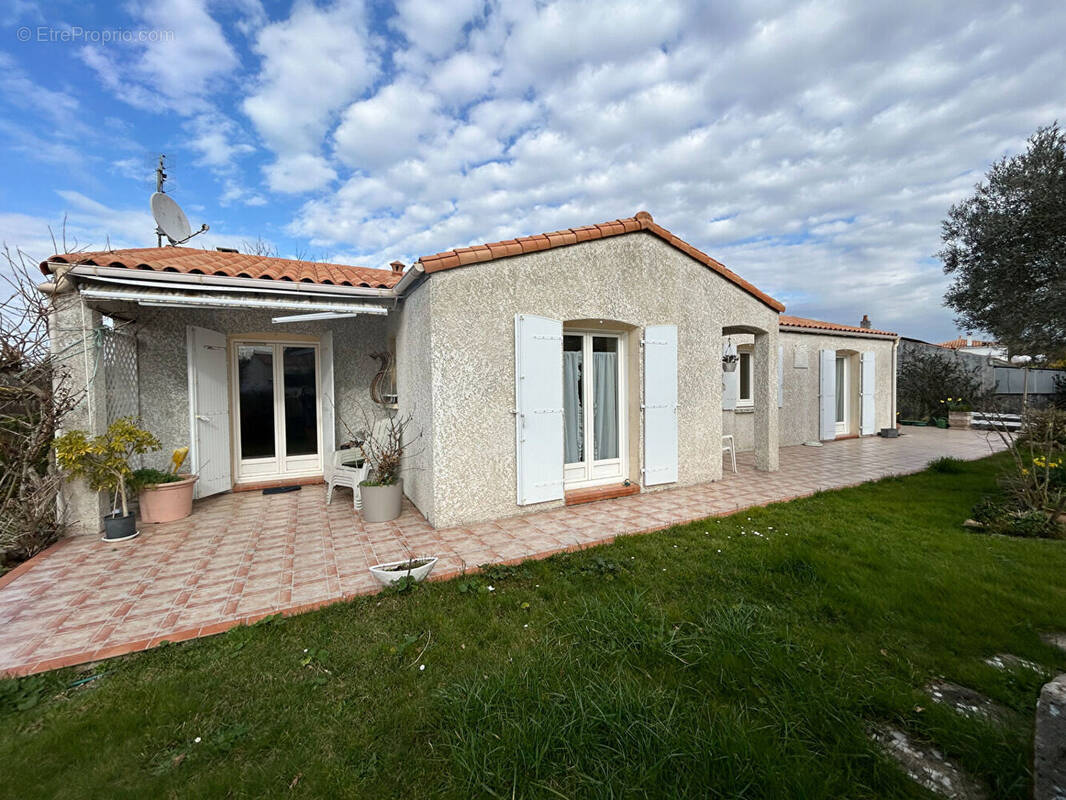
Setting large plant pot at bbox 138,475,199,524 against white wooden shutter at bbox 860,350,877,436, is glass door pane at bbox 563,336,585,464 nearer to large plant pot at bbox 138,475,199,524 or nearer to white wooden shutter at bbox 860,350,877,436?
large plant pot at bbox 138,475,199,524

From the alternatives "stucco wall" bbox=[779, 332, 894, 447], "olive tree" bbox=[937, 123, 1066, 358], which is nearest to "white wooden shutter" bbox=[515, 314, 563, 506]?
"stucco wall" bbox=[779, 332, 894, 447]

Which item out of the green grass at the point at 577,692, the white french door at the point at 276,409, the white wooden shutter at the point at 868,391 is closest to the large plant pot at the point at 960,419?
the white wooden shutter at the point at 868,391

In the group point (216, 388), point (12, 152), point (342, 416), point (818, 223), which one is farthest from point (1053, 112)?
point (12, 152)

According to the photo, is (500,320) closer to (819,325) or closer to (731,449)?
(731,449)

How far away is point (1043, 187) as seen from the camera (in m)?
8.24

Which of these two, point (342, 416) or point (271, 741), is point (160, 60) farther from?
point (271, 741)

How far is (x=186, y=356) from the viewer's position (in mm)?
6379

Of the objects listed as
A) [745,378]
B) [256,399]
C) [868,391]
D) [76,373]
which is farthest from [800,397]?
[76,373]

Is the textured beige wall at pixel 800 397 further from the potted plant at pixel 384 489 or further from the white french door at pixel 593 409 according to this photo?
the potted plant at pixel 384 489

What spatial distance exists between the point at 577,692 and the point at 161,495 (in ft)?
19.7

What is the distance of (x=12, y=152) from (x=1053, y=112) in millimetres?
17616

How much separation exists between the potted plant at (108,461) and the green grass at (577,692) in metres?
2.90

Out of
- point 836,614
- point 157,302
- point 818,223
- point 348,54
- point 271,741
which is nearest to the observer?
point 271,741

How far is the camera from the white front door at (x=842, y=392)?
13.0m
